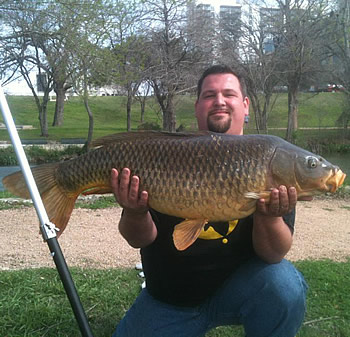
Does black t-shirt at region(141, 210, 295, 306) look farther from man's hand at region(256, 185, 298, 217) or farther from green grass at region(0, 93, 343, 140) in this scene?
green grass at region(0, 93, 343, 140)

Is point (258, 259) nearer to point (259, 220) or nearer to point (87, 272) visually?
point (259, 220)

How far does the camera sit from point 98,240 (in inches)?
233

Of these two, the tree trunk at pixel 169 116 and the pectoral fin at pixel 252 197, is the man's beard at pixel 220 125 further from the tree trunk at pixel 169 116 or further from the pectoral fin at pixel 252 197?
the tree trunk at pixel 169 116

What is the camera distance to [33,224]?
6.64 metres

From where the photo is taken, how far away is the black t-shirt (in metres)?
2.49

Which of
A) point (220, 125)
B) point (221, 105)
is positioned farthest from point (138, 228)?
point (221, 105)

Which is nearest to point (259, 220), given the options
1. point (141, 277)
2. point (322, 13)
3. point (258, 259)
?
point (258, 259)

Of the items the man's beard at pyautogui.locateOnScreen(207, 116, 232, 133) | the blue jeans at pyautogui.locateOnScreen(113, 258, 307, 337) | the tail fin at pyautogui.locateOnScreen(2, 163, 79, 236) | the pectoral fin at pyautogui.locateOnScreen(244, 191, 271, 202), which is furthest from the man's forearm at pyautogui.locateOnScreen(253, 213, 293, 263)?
the tail fin at pyautogui.locateOnScreen(2, 163, 79, 236)

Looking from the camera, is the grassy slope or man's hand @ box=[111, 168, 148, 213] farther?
the grassy slope

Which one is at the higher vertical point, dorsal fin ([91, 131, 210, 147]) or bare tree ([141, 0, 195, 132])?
bare tree ([141, 0, 195, 132])

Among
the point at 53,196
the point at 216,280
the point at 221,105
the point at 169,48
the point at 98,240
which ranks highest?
the point at 169,48

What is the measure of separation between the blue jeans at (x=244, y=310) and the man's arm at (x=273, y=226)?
0.14m

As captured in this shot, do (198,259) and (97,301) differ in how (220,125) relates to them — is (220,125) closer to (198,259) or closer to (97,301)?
(198,259)

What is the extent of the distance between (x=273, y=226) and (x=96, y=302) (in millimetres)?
1811
